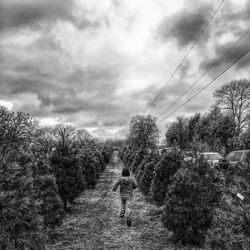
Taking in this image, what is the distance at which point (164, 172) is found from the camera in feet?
28.4

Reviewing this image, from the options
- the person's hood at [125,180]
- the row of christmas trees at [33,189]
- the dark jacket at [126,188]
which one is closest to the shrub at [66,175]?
the row of christmas trees at [33,189]

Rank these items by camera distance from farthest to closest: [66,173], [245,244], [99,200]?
[99,200], [66,173], [245,244]

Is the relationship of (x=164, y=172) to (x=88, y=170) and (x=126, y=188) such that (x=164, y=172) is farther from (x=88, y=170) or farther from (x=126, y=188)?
(x=88, y=170)

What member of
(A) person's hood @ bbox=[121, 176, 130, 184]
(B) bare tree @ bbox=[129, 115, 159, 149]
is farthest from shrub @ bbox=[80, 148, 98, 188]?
(B) bare tree @ bbox=[129, 115, 159, 149]

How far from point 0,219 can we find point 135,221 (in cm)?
562

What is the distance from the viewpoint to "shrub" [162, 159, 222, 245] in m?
5.44

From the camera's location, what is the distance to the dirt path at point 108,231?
5.85 m

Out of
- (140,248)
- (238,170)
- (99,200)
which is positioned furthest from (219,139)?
(238,170)

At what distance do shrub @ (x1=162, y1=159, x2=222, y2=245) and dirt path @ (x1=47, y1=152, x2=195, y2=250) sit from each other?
569 millimetres

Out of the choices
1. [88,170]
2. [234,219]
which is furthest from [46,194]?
[88,170]

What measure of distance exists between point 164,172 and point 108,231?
9.79 ft

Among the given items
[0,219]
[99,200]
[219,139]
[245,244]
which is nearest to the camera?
[245,244]

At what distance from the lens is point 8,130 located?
2903cm

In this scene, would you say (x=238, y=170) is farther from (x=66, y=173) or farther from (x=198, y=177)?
(x=66, y=173)
